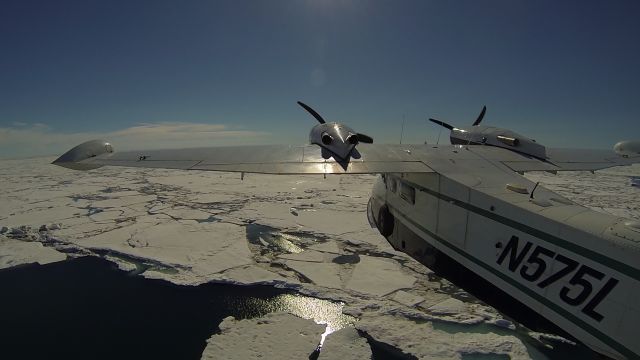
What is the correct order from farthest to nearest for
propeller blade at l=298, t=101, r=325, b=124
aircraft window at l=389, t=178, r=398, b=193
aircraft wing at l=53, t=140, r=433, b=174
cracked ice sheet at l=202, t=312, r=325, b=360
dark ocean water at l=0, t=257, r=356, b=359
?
propeller blade at l=298, t=101, r=325, b=124, aircraft window at l=389, t=178, r=398, b=193, dark ocean water at l=0, t=257, r=356, b=359, cracked ice sheet at l=202, t=312, r=325, b=360, aircraft wing at l=53, t=140, r=433, b=174

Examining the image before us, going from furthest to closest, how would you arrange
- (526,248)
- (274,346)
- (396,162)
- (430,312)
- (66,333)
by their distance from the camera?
(430,312)
(66,333)
(274,346)
(396,162)
(526,248)

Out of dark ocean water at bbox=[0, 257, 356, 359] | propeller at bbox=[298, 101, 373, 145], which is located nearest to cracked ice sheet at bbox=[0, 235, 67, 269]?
dark ocean water at bbox=[0, 257, 356, 359]

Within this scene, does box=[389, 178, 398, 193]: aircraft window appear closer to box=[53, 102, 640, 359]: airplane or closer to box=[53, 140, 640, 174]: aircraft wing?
box=[53, 102, 640, 359]: airplane

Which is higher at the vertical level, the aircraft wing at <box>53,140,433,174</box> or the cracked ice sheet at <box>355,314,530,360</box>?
the aircraft wing at <box>53,140,433,174</box>

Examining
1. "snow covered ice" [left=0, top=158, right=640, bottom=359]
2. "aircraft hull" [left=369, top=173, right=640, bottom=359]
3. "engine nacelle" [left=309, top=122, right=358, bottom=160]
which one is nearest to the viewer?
"aircraft hull" [left=369, top=173, right=640, bottom=359]

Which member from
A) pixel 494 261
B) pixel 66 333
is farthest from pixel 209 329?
pixel 494 261

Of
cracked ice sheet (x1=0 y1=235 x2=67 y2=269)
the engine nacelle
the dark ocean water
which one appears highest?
the engine nacelle

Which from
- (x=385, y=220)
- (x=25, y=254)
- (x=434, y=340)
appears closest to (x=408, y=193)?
(x=385, y=220)

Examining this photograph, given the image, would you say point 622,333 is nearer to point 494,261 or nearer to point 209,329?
point 494,261
